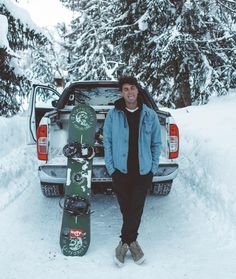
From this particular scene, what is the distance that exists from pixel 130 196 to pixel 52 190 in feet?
6.11

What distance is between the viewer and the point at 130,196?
381cm

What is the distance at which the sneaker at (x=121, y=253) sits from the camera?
12.0 ft

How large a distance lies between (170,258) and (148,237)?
621mm

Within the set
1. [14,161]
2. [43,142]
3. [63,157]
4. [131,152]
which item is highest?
[131,152]

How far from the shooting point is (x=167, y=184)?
17.6ft

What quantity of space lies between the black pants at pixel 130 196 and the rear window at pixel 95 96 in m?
3.11

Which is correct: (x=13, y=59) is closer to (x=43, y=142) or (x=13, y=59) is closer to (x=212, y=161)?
(x=43, y=142)

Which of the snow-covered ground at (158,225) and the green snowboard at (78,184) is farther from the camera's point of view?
the green snowboard at (78,184)

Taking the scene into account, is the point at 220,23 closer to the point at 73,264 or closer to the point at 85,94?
the point at 85,94

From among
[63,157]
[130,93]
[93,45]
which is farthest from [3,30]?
[93,45]

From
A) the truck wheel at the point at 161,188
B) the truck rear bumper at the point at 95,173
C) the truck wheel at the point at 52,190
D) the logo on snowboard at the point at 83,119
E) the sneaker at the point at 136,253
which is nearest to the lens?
the sneaker at the point at 136,253

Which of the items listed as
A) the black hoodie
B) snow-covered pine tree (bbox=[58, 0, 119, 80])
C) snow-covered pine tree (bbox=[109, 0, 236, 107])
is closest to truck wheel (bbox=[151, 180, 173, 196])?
the black hoodie

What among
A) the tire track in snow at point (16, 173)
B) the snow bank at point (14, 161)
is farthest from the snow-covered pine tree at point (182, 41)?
the tire track in snow at point (16, 173)

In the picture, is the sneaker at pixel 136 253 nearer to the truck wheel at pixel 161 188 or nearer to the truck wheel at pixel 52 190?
the truck wheel at pixel 161 188
